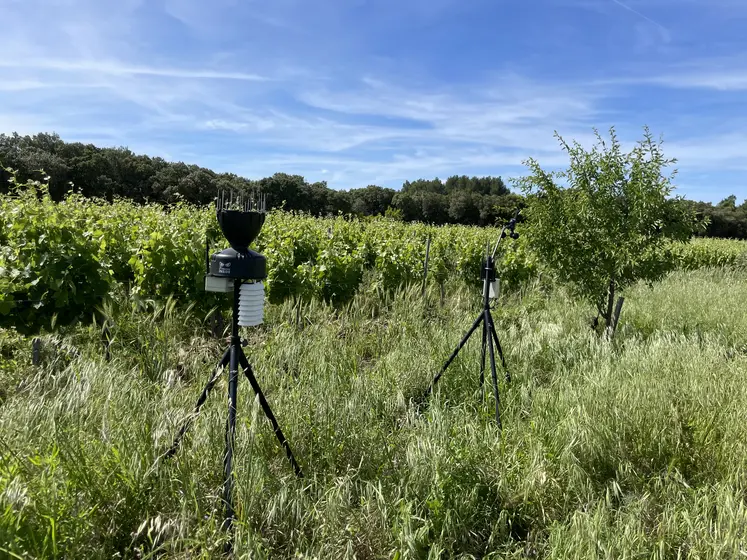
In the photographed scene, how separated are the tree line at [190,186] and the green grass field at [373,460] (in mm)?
23760

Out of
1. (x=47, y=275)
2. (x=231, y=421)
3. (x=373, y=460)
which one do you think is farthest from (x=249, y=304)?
(x=47, y=275)

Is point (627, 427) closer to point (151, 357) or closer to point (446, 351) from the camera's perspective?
point (446, 351)

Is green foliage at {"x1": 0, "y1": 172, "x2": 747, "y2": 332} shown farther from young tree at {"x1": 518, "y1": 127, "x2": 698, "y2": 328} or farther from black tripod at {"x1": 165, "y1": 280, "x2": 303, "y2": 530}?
black tripod at {"x1": 165, "y1": 280, "x2": 303, "y2": 530}

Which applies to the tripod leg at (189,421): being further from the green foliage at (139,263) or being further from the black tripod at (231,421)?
the green foliage at (139,263)

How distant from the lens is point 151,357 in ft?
11.6

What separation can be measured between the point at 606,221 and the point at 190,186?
4463 cm

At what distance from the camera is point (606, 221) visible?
519 cm

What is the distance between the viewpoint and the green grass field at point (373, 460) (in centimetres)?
192

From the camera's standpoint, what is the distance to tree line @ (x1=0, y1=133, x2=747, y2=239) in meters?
38.8

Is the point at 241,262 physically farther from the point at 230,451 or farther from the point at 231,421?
the point at 230,451

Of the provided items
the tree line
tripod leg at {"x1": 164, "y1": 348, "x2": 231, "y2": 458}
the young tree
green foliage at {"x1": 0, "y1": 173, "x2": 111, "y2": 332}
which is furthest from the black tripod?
the tree line

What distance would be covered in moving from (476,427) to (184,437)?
1.70 metres

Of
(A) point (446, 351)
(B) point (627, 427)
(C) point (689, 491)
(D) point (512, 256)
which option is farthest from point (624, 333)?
(D) point (512, 256)

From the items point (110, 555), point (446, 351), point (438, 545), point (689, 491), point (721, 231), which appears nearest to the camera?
point (110, 555)
